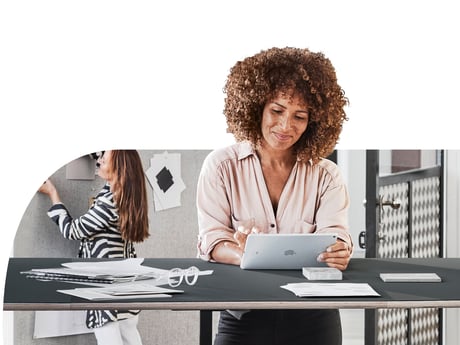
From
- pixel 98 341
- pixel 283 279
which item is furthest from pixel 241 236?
pixel 98 341

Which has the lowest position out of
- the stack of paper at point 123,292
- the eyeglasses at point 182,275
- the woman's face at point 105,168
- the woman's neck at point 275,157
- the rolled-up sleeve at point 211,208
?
the stack of paper at point 123,292

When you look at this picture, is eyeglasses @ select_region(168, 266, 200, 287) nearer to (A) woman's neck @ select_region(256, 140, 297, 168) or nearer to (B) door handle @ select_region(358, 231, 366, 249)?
(A) woman's neck @ select_region(256, 140, 297, 168)

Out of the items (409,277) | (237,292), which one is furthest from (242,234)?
(409,277)

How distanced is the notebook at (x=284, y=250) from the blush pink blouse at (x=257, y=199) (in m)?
0.05

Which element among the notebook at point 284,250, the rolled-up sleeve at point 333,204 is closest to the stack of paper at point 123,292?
the notebook at point 284,250

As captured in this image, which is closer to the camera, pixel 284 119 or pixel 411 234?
pixel 284 119

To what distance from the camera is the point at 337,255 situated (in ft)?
9.34

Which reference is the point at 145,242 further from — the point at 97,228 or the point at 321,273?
the point at 321,273

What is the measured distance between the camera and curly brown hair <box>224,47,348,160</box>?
2822 millimetres

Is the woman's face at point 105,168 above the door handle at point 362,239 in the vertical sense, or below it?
above

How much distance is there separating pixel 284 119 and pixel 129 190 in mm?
516

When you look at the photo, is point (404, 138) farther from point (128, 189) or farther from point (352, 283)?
point (128, 189)

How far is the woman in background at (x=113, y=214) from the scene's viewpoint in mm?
2902

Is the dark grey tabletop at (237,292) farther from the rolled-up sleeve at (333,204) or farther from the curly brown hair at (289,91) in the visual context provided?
the curly brown hair at (289,91)
